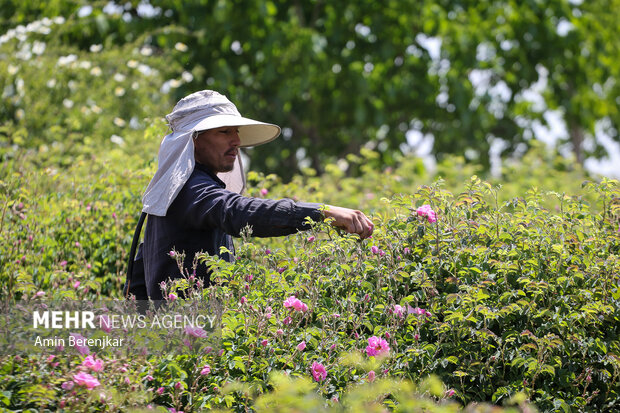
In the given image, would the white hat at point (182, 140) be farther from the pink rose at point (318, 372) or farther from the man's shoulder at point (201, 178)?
the pink rose at point (318, 372)

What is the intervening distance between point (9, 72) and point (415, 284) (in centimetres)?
706

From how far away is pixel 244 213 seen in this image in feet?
9.68

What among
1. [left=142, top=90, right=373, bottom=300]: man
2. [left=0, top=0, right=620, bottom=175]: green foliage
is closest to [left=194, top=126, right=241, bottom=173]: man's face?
[left=142, top=90, right=373, bottom=300]: man

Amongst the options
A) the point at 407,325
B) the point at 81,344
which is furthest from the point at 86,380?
the point at 407,325

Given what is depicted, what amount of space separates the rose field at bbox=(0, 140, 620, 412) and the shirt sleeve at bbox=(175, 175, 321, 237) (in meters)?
0.08

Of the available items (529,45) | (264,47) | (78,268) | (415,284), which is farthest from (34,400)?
(529,45)

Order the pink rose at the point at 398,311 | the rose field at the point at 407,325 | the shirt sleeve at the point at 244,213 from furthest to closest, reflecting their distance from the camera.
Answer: the shirt sleeve at the point at 244,213, the pink rose at the point at 398,311, the rose field at the point at 407,325

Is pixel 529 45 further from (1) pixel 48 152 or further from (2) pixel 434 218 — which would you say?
(2) pixel 434 218

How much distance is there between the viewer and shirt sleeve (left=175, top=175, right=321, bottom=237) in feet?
9.73

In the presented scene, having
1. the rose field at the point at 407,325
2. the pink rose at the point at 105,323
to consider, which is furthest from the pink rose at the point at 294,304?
the pink rose at the point at 105,323

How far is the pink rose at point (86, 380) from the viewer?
2309mm

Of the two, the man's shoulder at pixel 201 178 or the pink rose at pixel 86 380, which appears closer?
the pink rose at pixel 86 380

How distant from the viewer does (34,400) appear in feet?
7.68

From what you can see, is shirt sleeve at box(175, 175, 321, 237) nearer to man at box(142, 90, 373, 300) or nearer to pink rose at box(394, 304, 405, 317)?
man at box(142, 90, 373, 300)
